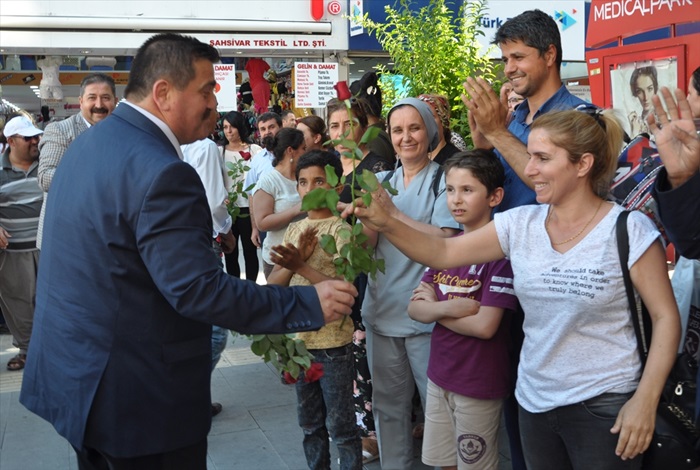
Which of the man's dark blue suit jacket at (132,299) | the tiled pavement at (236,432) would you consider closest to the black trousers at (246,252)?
the tiled pavement at (236,432)

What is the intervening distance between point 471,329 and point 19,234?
4836mm

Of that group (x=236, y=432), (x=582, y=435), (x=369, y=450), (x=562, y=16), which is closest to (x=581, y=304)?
(x=582, y=435)

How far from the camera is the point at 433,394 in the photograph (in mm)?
3400

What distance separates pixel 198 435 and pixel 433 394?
4.29 feet

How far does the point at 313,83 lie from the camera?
1007 cm

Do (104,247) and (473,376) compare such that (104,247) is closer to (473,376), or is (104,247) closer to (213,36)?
(473,376)

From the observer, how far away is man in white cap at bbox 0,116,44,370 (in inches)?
256

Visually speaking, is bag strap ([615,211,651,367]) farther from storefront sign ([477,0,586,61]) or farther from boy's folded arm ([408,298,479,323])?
storefront sign ([477,0,586,61])

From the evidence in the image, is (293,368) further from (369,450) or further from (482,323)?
(369,450)

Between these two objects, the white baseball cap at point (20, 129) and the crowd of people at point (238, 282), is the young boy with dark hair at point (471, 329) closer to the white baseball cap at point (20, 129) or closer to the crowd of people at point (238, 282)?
the crowd of people at point (238, 282)

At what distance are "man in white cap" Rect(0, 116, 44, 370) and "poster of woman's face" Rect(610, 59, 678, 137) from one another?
17.1 feet

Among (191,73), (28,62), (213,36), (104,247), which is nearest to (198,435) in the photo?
(104,247)

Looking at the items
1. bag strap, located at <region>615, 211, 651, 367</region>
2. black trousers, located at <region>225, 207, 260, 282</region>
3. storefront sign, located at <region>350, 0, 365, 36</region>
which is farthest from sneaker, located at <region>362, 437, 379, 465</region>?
storefront sign, located at <region>350, 0, 365, 36</region>

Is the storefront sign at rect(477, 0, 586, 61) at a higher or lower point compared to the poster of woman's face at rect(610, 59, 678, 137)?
higher
